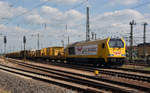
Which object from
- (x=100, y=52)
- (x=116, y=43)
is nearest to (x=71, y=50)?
(x=100, y=52)

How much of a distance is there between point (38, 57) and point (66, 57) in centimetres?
1500

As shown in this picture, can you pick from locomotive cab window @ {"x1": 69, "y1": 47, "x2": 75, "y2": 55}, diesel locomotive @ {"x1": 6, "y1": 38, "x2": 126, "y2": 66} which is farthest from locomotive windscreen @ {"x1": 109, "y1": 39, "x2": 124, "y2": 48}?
locomotive cab window @ {"x1": 69, "y1": 47, "x2": 75, "y2": 55}

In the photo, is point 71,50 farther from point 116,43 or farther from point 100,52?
point 116,43

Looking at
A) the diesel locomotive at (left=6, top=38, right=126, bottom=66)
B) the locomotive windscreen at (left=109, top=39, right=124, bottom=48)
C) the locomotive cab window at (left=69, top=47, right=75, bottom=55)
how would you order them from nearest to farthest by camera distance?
the diesel locomotive at (left=6, top=38, right=126, bottom=66), the locomotive windscreen at (left=109, top=39, right=124, bottom=48), the locomotive cab window at (left=69, top=47, right=75, bottom=55)

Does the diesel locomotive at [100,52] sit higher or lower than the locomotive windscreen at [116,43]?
lower

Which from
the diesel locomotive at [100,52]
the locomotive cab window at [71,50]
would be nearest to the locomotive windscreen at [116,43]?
the diesel locomotive at [100,52]

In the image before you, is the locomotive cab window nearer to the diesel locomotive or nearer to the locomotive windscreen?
the diesel locomotive

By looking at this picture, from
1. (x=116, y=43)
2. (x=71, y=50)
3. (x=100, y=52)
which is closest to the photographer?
(x=116, y=43)

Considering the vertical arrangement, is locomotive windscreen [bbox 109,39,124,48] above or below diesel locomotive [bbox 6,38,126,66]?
above

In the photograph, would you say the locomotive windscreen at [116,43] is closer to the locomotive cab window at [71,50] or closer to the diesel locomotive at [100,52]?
the diesel locomotive at [100,52]

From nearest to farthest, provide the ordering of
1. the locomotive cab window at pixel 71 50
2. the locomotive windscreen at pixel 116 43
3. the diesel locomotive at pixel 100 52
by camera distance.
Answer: the diesel locomotive at pixel 100 52 → the locomotive windscreen at pixel 116 43 → the locomotive cab window at pixel 71 50

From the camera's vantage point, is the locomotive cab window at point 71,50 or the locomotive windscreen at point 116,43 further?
the locomotive cab window at point 71,50

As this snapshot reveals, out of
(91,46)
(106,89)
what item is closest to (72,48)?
(91,46)

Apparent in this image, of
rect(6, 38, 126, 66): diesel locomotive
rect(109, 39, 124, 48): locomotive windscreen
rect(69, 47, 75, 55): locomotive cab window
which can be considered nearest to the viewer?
rect(6, 38, 126, 66): diesel locomotive
